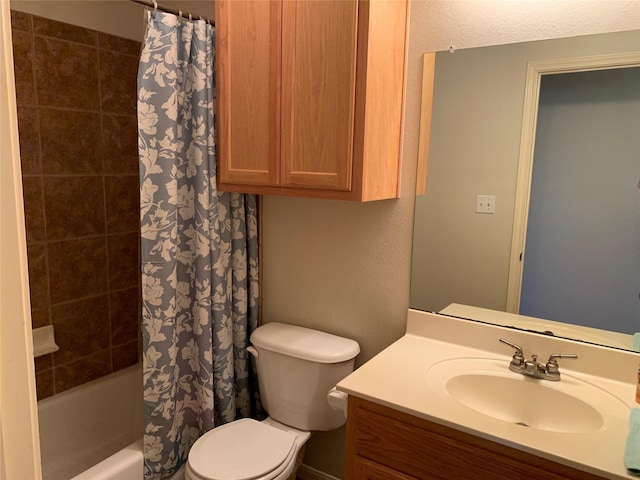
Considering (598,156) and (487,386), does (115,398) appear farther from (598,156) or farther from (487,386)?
(598,156)

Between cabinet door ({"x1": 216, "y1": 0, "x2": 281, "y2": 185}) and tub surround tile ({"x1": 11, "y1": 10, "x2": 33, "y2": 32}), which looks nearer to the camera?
cabinet door ({"x1": 216, "y1": 0, "x2": 281, "y2": 185})

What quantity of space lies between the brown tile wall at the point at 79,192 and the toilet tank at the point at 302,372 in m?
1.01

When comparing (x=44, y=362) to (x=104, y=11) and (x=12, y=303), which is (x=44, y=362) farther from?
(x=12, y=303)

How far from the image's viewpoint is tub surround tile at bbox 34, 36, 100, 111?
6.74 ft

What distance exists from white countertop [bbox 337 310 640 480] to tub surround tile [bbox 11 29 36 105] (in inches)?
72.4

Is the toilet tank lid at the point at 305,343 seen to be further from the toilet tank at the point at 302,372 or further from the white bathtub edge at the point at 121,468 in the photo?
the white bathtub edge at the point at 121,468

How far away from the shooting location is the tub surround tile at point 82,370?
2.24 metres

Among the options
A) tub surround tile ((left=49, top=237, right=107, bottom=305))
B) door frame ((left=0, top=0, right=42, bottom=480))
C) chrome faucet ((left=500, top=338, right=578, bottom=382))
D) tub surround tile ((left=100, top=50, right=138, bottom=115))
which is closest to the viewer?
door frame ((left=0, top=0, right=42, bottom=480))

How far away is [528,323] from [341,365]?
70 cm

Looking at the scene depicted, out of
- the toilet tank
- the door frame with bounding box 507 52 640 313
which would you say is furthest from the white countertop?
the toilet tank

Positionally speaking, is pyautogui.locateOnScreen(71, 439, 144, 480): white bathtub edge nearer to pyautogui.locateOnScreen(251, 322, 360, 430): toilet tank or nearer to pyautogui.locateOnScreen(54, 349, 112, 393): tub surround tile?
pyautogui.locateOnScreen(251, 322, 360, 430): toilet tank

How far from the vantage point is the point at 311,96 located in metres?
1.53

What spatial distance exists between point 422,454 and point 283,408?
777 mm

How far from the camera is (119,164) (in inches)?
95.4
